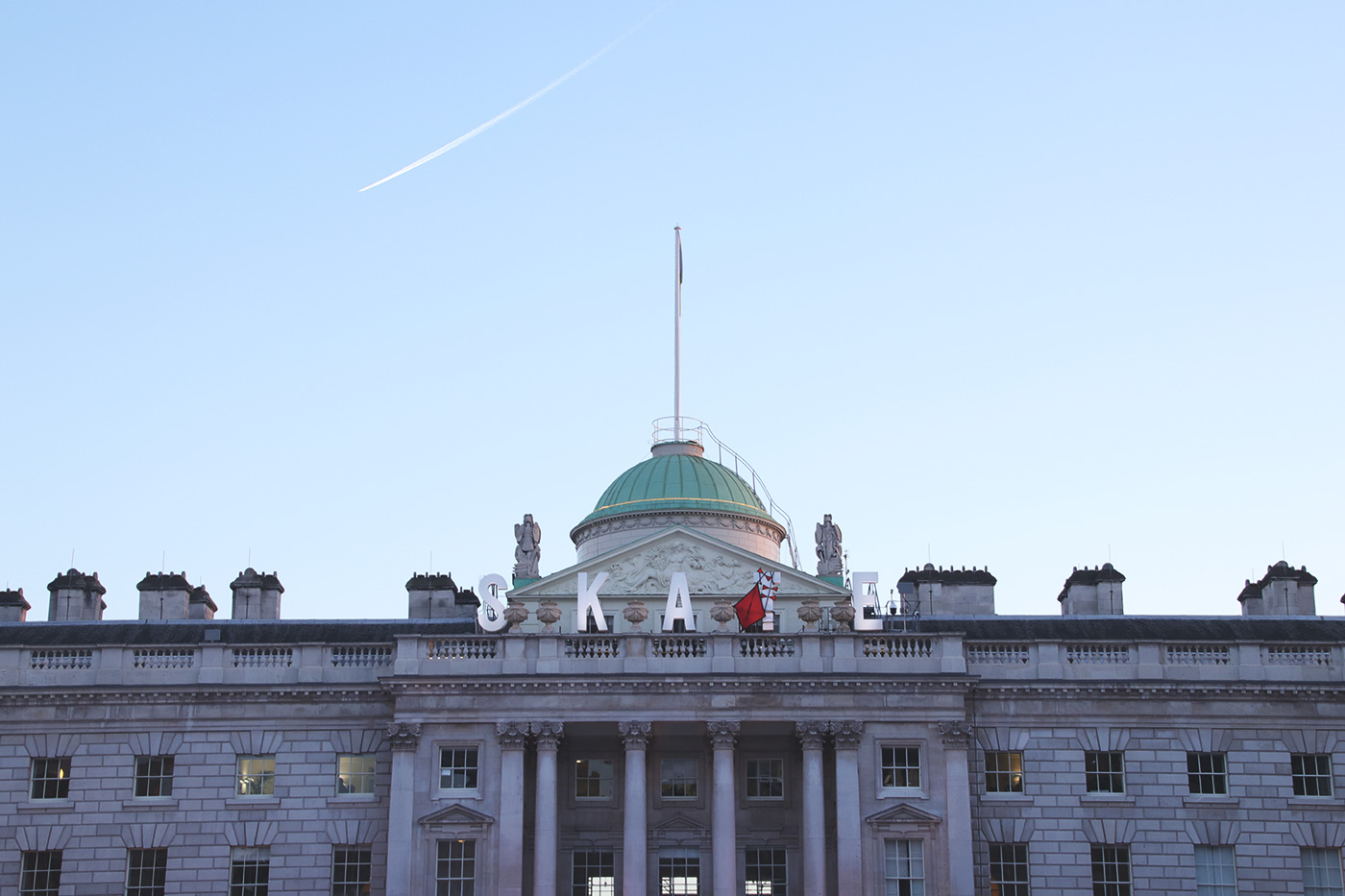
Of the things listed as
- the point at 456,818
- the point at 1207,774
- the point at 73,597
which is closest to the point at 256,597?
the point at 73,597

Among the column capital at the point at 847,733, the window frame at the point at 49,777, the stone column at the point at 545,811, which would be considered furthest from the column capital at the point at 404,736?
the column capital at the point at 847,733

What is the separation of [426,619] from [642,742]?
15.2 meters

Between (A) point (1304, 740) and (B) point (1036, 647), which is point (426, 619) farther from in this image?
(A) point (1304, 740)

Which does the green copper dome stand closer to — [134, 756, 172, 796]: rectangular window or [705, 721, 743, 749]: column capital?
[705, 721, 743, 749]: column capital

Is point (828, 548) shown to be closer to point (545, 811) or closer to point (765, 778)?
point (765, 778)

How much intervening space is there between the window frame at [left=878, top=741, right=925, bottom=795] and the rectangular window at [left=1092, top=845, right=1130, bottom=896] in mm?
7044

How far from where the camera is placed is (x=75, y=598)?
72.1m

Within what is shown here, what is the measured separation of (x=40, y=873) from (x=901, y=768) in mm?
31533

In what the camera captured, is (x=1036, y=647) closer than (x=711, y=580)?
Yes

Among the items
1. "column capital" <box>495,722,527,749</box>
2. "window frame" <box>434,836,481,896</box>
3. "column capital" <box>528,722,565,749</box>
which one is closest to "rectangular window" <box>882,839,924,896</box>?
"column capital" <box>528,722,565,749</box>

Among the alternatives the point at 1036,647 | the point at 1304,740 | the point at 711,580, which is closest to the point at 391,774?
the point at 711,580

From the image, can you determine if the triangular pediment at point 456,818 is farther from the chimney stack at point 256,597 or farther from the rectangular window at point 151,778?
the chimney stack at point 256,597

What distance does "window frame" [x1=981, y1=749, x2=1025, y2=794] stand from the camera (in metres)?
61.5

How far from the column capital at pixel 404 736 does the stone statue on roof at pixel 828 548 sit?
23358 mm
